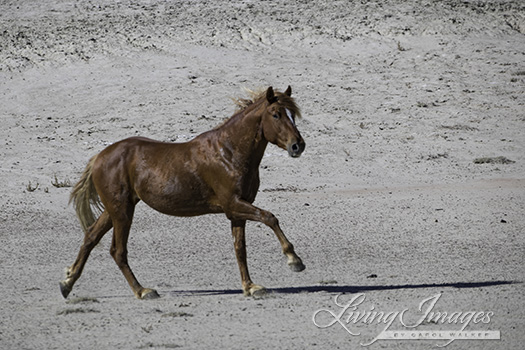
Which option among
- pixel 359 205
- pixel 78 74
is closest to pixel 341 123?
pixel 359 205

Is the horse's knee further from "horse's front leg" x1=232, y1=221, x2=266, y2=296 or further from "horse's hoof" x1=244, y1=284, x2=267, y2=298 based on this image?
"horse's hoof" x1=244, y1=284, x2=267, y2=298

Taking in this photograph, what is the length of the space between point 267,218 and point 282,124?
2.96ft

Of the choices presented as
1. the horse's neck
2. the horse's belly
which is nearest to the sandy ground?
the horse's belly

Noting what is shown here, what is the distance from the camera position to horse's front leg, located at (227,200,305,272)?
7660mm

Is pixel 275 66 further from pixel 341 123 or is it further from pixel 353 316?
pixel 353 316

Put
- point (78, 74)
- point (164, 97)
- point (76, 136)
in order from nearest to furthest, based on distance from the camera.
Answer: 1. point (76, 136)
2. point (164, 97)
3. point (78, 74)

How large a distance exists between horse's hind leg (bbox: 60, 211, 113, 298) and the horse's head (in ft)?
6.48

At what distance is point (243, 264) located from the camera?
8.33m

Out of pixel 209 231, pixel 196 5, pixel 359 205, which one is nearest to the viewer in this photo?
pixel 209 231

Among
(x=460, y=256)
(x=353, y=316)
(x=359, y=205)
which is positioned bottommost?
(x=359, y=205)

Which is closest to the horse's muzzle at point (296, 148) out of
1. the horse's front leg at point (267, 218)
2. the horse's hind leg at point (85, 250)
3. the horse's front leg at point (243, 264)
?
the horse's front leg at point (267, 218)

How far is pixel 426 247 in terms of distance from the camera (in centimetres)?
1094

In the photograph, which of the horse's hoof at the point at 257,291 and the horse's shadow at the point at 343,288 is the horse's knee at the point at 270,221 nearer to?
the horse's hoof at the point at 257,291

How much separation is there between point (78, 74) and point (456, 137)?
9.70 meters
